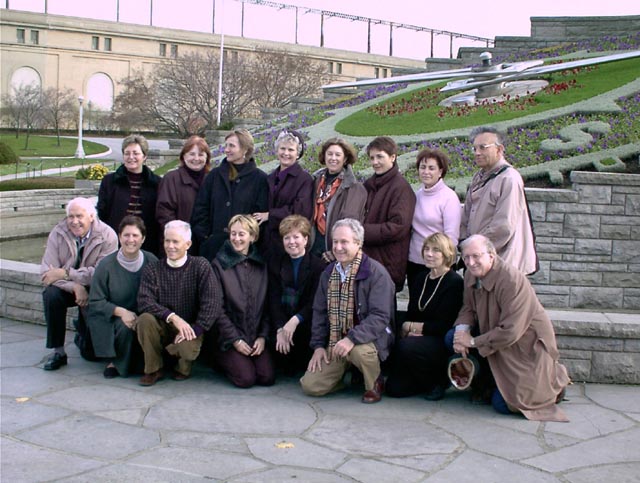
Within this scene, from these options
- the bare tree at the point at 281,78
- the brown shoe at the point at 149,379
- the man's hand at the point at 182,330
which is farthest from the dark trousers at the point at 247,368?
the bare tree at the point at 281,78

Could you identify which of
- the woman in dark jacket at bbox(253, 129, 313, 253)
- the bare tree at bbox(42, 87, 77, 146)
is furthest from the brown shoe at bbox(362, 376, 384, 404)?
the bare tree at bbox(42, 87, 77, 146)

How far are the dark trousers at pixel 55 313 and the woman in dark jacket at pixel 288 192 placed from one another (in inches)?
60.2

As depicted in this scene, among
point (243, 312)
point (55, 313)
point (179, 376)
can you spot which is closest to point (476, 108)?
point (243, 312)

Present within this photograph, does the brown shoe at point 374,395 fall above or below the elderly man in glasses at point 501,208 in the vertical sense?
below

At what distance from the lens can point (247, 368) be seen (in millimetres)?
5379

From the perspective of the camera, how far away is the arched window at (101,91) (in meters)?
51.8

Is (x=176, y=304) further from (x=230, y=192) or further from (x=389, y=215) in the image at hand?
(x=389, y=215)

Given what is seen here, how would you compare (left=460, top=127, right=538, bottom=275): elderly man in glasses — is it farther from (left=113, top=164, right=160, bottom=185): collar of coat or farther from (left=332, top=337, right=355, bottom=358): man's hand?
(left=113, top=164, right=160, bottom=185): collar of coat

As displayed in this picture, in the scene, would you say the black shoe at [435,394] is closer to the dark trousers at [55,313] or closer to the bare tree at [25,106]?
the dark trousers at [55,313]

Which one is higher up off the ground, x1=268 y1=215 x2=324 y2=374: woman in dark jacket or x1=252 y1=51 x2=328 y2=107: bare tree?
x1=252 y1=51 x2=328 y2=107: bare tree

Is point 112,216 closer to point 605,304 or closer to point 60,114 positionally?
point 605,304

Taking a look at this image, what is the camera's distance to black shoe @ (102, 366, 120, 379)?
5.51 m

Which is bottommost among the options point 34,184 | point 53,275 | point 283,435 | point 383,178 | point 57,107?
point 283,435

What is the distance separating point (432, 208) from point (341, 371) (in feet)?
4.35
